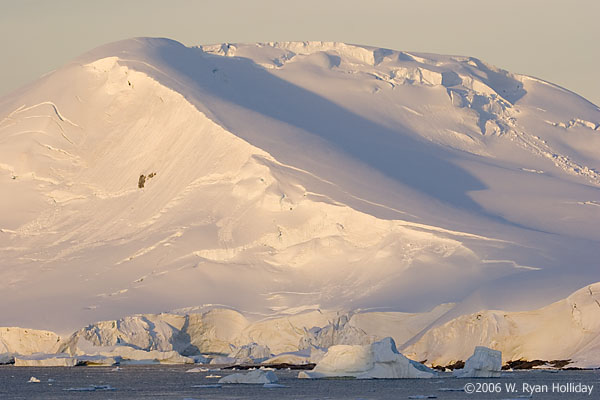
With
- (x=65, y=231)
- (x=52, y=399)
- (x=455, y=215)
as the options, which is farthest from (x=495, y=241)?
(x=52, y=399)

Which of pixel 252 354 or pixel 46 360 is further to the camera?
pixel 46 360

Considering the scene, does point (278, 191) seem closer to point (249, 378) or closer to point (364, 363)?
point (249, 378)

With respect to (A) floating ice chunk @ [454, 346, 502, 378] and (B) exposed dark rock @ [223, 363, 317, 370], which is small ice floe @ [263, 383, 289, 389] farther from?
(B) exposed dark rock @ [223, 363, 317, 370]

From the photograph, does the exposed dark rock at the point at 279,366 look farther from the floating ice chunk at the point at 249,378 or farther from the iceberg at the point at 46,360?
the floating ice chunk at the point at 249,378

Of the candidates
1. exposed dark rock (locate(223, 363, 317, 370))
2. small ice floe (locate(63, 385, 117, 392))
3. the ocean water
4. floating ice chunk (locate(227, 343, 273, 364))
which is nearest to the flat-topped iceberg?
the ocean water

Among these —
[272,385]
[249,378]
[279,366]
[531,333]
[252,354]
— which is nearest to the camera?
[272,385]

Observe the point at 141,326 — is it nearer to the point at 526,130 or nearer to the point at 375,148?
the point at 375,148

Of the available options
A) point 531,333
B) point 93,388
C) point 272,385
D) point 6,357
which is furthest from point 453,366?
point 6,357
